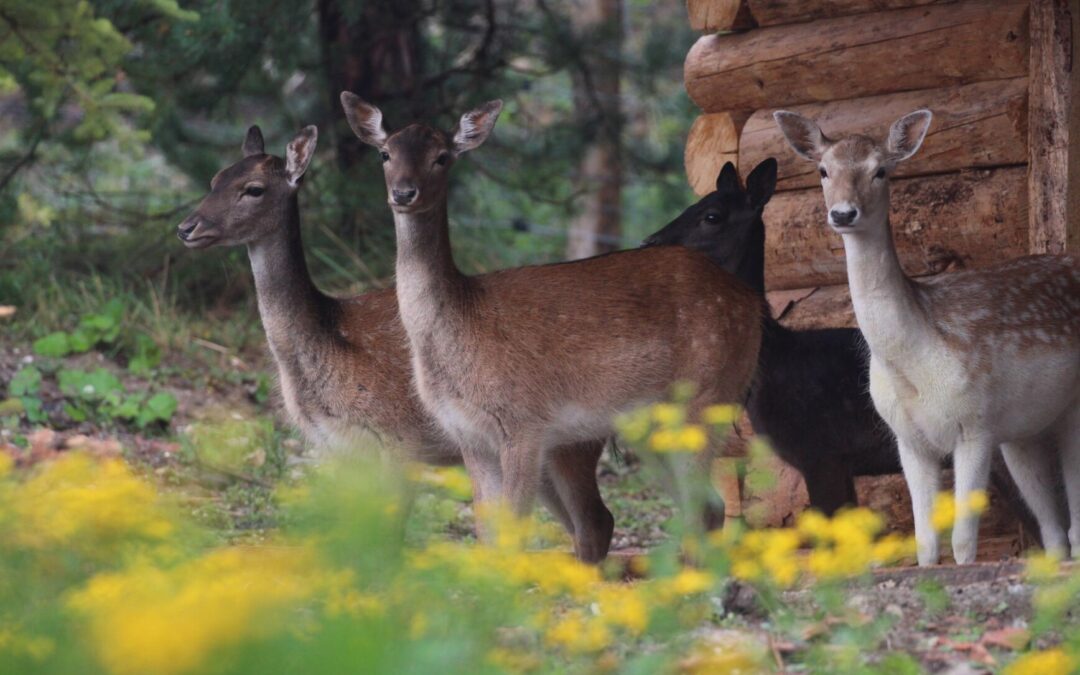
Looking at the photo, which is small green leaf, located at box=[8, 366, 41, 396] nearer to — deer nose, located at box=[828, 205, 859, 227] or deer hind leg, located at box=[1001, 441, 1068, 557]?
deer nose, located at box=[828, 205, 859, 227]

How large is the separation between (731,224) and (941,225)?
107 cm

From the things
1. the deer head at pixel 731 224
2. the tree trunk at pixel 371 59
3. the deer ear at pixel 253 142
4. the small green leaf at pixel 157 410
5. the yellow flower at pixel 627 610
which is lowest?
the yellow flower at pixel 627 610

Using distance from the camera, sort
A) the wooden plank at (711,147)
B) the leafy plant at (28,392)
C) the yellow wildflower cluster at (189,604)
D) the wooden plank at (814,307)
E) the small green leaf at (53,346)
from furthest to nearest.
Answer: the small green leaf at (53,346), the leafy plant at (28,392), the wooden plank at (711,147), the wooden plank at (814,307), the yellow wildflower cluster at (189,604)

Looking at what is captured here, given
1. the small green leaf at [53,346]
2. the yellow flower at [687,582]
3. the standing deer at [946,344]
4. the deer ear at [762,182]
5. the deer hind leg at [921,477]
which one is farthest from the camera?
the small green leaf at [53,346]

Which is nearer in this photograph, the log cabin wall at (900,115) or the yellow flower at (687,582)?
the yellow flower at (687,582)

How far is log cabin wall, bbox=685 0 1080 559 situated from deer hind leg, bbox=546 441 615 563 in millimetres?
1193

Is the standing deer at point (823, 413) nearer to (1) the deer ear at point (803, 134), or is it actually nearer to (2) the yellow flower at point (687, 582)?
(1) the deer ear at point (803, 134)

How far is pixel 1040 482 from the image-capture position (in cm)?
711

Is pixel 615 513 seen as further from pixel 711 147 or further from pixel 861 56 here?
pixel 861 56

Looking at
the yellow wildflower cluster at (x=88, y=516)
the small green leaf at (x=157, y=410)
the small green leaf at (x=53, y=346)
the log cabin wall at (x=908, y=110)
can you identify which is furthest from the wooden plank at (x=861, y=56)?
the yellow wildflower cluster at (x=88, y=516)

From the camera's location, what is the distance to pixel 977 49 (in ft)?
26.2

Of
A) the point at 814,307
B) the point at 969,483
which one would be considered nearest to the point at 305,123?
the point at 814,307

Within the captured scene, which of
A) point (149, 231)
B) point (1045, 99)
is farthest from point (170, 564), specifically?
point (149, 231)

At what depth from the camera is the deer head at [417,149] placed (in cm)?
678
